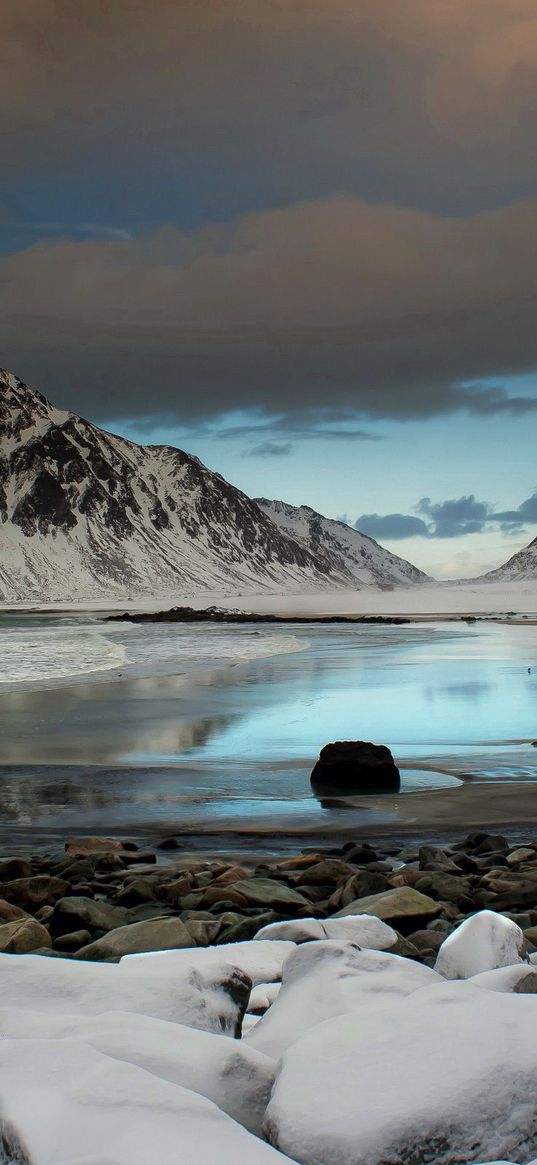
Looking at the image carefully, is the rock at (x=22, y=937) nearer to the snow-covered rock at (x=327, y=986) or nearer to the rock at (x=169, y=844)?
the snow-covered rock at (x=327, y=986)

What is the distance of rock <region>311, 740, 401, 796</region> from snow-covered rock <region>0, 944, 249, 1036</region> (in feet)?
29.8

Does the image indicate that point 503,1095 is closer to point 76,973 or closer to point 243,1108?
point 243,1108

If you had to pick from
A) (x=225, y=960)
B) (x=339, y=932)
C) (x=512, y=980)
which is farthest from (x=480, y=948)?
(x=225, y=960)

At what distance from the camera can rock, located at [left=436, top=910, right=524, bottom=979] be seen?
192 inches

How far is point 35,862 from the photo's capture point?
9227 millimetres

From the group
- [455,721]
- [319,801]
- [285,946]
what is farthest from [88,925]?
[455,721]

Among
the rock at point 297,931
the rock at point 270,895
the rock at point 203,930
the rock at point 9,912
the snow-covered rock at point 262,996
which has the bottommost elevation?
the rock at point 9,912

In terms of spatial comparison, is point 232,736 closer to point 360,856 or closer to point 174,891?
point 360,856

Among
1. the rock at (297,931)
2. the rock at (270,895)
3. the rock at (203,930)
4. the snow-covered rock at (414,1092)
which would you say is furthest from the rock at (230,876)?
the snow-covered rock at (414,1092)

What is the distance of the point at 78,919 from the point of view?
6672mm

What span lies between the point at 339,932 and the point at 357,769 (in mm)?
7906

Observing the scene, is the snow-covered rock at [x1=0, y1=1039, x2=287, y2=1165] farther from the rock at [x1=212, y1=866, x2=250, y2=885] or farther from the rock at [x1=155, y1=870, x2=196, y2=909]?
the rock at [x1=212, y1=866, x2=250, y2=885]

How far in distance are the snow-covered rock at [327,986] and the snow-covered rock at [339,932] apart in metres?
1.00

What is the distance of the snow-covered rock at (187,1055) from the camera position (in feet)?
11.4
